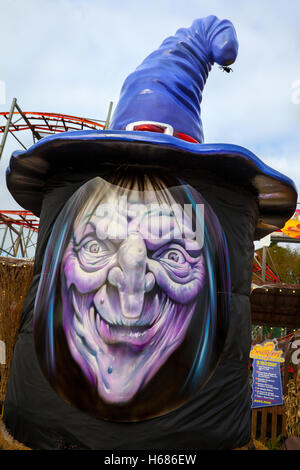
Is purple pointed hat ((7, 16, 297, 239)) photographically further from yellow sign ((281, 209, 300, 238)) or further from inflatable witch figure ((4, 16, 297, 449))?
yellow sign ((281, 209, 300, 238))

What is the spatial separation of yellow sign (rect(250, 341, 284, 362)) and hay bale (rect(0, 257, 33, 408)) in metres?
3.97

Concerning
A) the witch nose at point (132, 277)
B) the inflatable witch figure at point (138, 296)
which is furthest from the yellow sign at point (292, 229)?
the witch nose at point (132, 277)

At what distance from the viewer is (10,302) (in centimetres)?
384

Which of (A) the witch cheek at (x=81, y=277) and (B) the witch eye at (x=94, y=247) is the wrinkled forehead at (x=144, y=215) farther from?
(A) the witch cheek at (x=81, y=277)

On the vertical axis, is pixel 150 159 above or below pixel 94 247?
above

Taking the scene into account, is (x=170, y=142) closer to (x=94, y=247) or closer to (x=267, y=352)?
(x=94, y=247)

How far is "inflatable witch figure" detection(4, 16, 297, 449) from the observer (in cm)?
246

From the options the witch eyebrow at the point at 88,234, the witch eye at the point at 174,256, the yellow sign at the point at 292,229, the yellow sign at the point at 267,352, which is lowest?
the yellow sign at the point at 267,352

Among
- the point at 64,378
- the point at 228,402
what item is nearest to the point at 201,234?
the point at 228,402

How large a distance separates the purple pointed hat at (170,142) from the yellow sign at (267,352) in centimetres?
300

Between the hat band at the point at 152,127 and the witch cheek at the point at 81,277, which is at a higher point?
the hat band at the point at 152,127

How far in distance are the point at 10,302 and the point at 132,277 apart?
1821 millimetres

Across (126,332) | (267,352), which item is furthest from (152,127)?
(267,352)

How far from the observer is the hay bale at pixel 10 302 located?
3.78m
